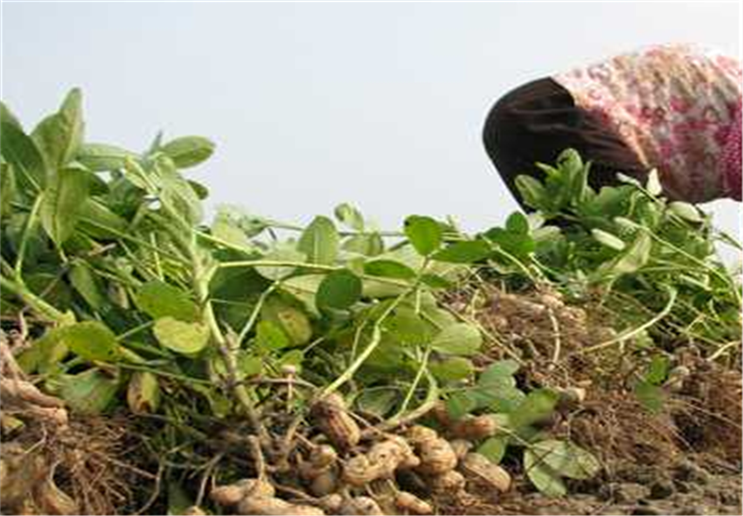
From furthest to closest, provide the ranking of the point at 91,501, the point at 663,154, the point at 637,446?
the point at 663,154, the point at 637,446, the point at 91,501

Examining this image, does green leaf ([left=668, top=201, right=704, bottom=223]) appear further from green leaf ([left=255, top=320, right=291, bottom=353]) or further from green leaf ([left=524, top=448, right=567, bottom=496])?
green leaf ([left=255, top=320, right=291, bottom=353])

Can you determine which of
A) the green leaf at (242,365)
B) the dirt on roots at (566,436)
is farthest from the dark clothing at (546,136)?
the green leaf at (242,365)

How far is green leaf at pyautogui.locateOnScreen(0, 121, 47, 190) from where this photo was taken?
84 cm

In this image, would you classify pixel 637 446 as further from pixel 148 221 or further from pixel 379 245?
pixel 148 221

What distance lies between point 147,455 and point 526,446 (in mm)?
272

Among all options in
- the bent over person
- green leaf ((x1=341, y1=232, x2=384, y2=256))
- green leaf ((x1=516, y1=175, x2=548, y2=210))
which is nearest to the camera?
green leaf ((x1=341, y1=232, x2=384, y2=256))

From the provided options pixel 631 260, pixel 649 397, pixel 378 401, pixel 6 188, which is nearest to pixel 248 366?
pixel 378 401

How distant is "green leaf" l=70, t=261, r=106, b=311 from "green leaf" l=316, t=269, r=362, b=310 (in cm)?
14

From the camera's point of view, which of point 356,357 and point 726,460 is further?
point 726,460

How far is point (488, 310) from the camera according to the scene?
1.05m

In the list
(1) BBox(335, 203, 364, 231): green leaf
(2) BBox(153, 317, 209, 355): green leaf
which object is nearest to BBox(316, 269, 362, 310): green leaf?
(2) BBox(153, 317, 209, 355): green leaf

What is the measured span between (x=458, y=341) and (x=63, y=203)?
0.28 m

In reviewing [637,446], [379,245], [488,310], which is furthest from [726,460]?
[379,245]

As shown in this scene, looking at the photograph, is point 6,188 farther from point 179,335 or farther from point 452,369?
point 452,369
